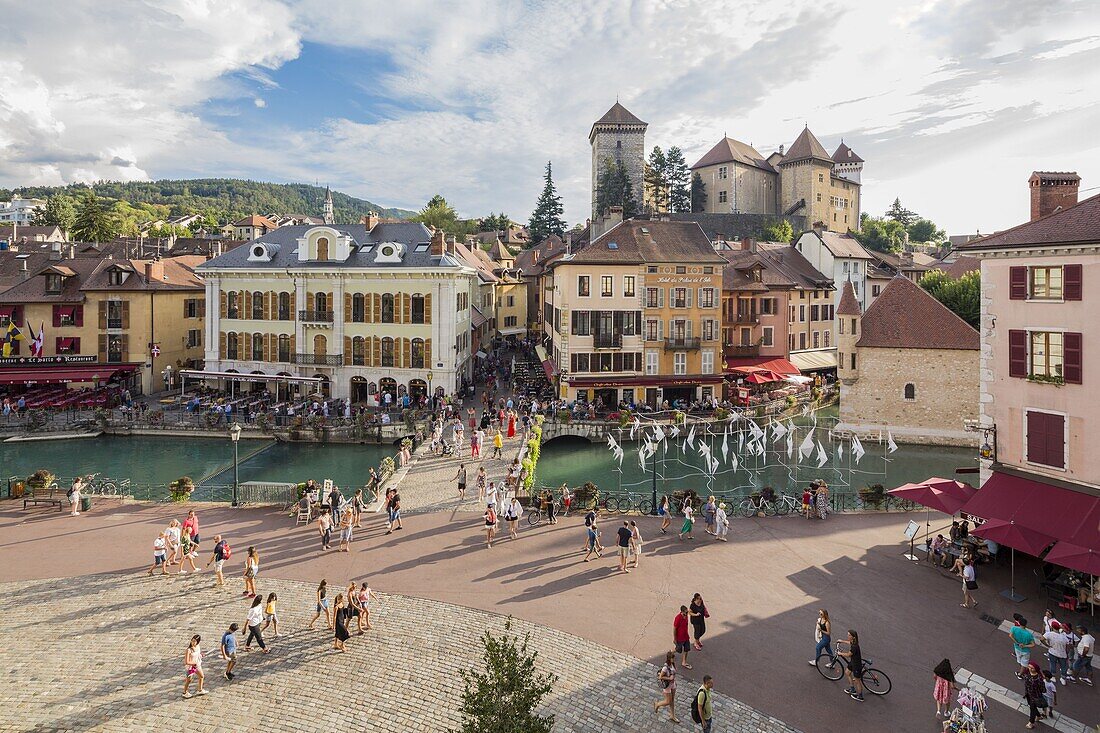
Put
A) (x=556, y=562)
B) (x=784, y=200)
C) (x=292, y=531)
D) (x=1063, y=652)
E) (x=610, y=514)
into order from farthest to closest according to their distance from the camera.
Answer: (x=784, y=200) < (x=610, y=514) < (x=292, y=531) < (x=556, y=562) < (x=1063, y=652)

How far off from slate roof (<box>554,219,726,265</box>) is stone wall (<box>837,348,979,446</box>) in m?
11.7

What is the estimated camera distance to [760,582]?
1808 cm

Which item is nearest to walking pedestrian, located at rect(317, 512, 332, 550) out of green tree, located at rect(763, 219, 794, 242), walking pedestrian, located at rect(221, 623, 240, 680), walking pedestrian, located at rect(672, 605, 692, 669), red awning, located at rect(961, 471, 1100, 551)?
walking pedestrian, located at rect(221, 623, 240, 680)

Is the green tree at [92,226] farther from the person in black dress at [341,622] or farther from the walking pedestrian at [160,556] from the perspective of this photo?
the person in black dress at [341,622]

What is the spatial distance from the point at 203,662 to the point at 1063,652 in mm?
17815

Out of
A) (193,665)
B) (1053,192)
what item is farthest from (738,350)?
(193,665)

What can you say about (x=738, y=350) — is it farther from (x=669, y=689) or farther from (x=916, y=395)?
(x=669, y=689)

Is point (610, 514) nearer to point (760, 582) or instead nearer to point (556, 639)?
point (760, 582)

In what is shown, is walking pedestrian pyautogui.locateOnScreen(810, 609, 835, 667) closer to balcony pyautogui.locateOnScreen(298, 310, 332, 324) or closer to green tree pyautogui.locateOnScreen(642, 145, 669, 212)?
balcony pyautogui.locateOnScreen(298, 310, 332, 324)

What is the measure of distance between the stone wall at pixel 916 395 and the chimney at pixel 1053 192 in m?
17.3

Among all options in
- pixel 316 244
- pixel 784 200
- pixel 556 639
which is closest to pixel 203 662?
pixel 556 639

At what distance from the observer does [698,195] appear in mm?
110625

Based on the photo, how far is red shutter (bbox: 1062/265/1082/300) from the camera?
1898cm

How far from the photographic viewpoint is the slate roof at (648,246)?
140ft
